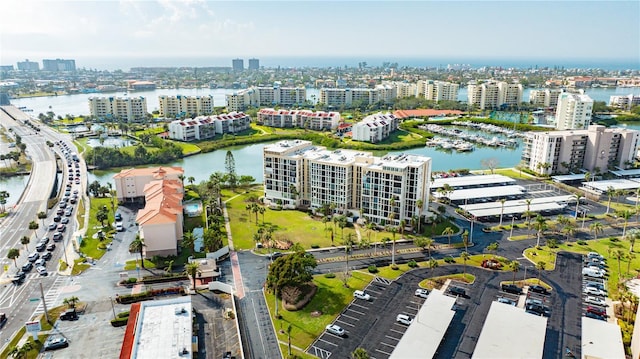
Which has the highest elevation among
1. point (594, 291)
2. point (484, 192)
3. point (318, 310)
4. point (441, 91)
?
point (441, 91)

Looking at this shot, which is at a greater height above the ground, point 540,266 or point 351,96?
point 351,96

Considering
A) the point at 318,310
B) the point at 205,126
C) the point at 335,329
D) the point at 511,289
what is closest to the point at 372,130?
the point at 205,126

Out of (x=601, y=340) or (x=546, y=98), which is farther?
(x=546, y=98)

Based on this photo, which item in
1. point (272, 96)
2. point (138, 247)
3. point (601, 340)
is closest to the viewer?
point (601, 340)

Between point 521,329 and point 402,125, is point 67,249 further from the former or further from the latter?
point 402,125

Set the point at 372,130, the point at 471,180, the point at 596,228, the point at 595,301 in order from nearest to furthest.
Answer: the point at 595,301, the point at 596,228, the point at 471,180, the point at 372,130

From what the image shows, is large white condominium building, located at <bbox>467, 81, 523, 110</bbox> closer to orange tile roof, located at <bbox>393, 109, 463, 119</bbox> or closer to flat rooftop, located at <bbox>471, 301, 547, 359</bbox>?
orange tile roof, located at <bbox>393, 109, 463, 119</bbox>

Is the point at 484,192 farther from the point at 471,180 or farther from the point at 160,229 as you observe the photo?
the point at 160,229

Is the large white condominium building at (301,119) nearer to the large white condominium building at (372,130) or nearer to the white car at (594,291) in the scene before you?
the large white condominium building at (372,130)
